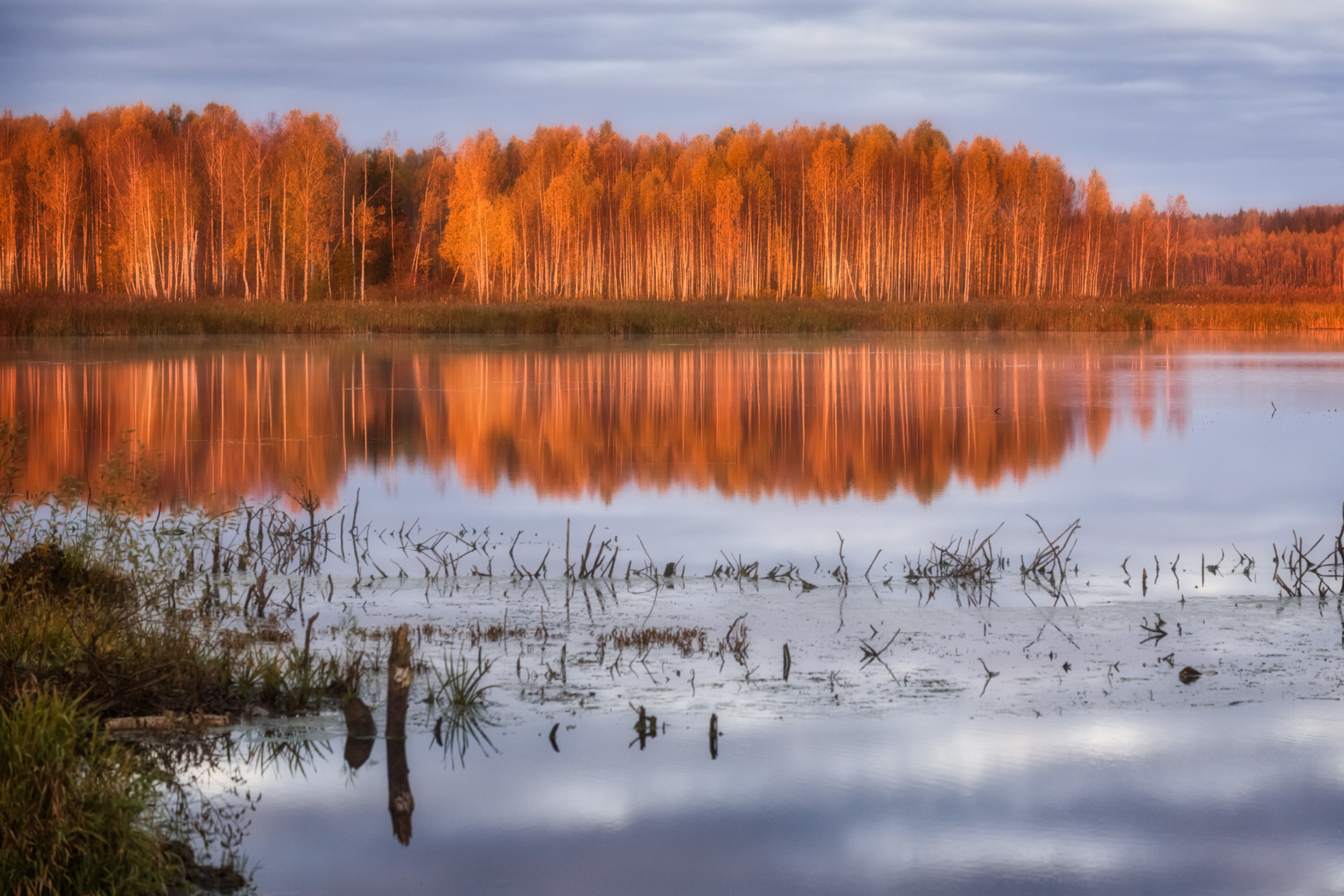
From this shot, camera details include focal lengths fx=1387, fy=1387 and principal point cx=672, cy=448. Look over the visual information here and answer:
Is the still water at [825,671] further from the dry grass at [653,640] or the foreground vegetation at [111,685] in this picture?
the foreground vegetation at [111,685]

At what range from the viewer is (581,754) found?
5.94m

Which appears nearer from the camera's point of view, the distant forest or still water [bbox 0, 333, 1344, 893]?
still water [bbox 0, 333, 1344, 893]

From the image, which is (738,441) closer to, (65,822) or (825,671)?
(825,671)

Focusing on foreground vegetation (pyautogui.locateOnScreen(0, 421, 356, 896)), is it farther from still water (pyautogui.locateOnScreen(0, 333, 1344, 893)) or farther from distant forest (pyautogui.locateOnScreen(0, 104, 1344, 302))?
distant forest (pyautogui.locateOnScreen(0, 104, 1344, 302))

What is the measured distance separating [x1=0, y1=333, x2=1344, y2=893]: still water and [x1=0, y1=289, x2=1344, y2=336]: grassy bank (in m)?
28.6

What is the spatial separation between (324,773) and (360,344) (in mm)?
38310

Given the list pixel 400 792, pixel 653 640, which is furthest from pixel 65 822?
pixel 653 640

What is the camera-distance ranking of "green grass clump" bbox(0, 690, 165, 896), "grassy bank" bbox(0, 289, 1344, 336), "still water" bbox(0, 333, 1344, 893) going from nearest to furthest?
"green grass clump" bbox(0, 690, 165, 896)
"still water" bbox(0, 333, 1344, 893)
"grassy bank" bbox(0, 289, 1344, 336)

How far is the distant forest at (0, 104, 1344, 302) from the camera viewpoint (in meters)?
63.8

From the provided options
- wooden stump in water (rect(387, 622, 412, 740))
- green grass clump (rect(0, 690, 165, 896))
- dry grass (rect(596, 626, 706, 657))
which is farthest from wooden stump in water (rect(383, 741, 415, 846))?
dry grass (rect(596, 626, 706, 657))

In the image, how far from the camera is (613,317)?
1959 inches

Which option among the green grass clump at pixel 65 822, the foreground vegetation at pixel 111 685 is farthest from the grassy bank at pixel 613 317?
the green grass clump at pixel 65 822

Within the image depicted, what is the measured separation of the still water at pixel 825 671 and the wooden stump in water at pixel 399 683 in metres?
0.16

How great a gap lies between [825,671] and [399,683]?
8.02ft
